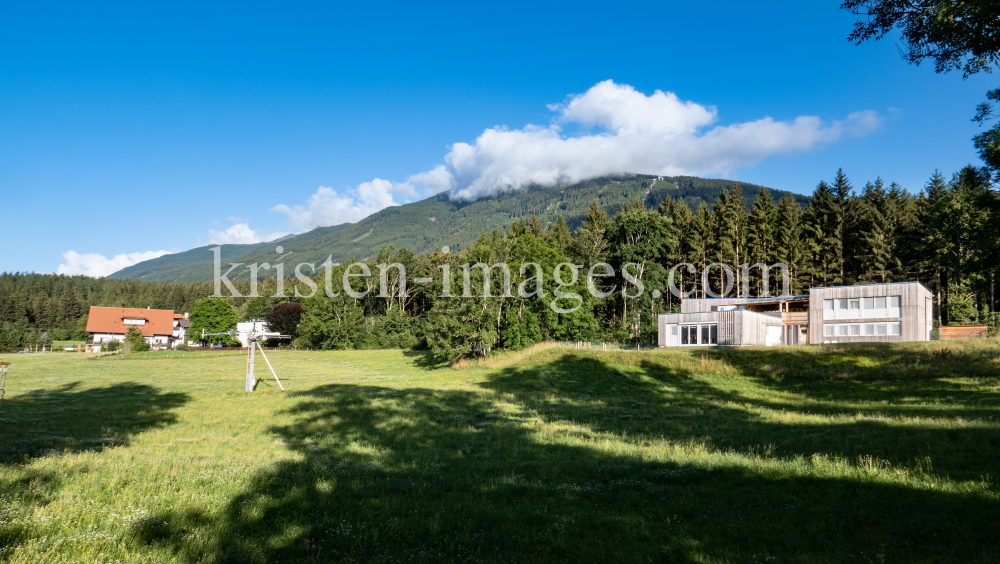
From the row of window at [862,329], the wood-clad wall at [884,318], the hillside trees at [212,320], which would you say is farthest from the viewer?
the hillside trees at [212,320]

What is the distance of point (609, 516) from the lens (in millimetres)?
9031

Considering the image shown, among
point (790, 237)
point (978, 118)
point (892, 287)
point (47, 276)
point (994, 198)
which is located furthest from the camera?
point (47, 276)

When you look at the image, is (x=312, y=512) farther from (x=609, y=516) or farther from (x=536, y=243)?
(x=536, y=243)

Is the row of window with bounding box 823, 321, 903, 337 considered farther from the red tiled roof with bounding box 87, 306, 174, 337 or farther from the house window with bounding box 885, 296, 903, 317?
the red tiled roof with bounding box 87, 306, 174, 337

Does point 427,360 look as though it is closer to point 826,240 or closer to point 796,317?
point 796,317

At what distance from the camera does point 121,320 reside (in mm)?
112812

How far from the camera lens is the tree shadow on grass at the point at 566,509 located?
7406mm

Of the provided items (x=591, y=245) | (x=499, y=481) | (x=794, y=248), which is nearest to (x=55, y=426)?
(x=499, y=481)

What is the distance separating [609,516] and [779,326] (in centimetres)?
5260

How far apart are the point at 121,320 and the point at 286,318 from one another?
Answer: 144ft

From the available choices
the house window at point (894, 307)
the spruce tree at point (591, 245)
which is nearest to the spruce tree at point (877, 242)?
the house window at point (894, 307)

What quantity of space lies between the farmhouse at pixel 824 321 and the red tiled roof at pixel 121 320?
110599 millimetres

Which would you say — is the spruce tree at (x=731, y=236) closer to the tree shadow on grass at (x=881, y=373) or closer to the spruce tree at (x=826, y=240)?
the spruce tree at (x=826, y=240)

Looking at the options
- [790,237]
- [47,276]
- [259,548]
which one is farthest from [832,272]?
[47,276]
